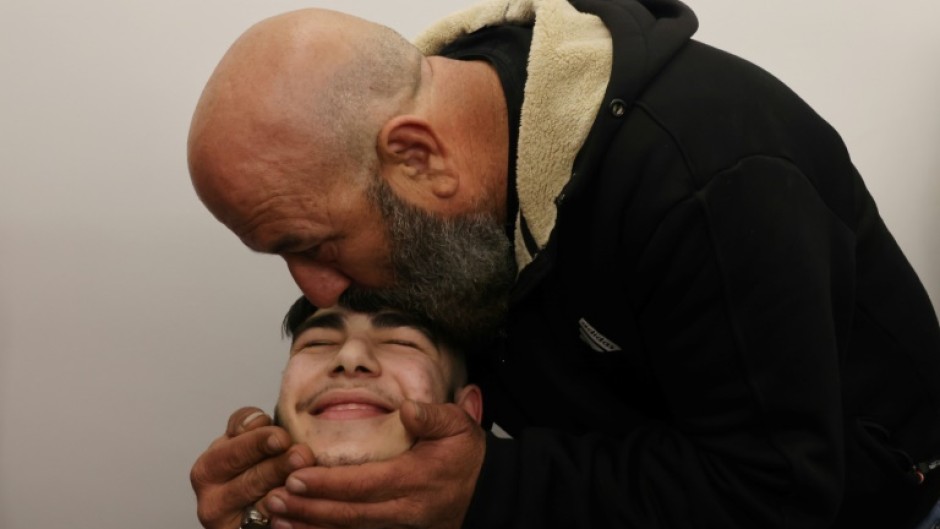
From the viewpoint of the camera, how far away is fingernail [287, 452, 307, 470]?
1042 millimetres

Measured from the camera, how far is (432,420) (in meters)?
1.02

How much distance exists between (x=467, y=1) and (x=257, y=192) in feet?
2.70

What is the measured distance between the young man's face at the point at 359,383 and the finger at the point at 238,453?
7 centimetres

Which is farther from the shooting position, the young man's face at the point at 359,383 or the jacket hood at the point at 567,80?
the young man's face at the point at 359,383

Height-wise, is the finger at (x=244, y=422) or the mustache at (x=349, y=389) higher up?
the mustache at (x=349, y=389)

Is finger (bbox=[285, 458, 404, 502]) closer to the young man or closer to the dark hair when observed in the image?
the young man

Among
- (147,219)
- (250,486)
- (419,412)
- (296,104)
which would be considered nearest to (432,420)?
(419,412)

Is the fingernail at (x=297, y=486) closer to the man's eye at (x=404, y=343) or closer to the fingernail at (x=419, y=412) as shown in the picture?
the fingernail at (x=419, y=412)

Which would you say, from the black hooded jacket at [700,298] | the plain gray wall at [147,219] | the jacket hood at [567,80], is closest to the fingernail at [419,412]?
the black hooded jacket at [700,298]

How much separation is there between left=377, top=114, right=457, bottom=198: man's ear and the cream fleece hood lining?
85 millimetres

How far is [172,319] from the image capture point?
5.38 feet

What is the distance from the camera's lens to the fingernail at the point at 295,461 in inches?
41.0

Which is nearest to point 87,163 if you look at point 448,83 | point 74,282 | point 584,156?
point 74,282

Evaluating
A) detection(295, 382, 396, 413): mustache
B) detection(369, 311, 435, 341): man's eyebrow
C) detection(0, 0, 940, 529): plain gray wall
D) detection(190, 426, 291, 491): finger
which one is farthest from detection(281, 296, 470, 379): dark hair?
detection(0, 0, 940, 529): plain gray wall
